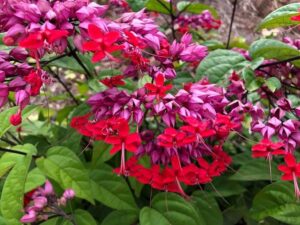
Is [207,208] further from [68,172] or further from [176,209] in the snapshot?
[68,172]

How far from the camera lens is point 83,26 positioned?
46.5 inches

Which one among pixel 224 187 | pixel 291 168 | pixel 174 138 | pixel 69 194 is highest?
pixel 174 138

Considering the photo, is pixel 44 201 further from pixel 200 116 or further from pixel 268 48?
pixel 268 48

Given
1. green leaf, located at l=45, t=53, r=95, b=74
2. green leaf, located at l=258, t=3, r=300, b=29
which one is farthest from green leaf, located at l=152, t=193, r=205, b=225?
green leaf, located at l=258, t=3, r=300, b=29

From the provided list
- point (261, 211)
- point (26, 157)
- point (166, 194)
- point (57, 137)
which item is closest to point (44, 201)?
point (26, 157)

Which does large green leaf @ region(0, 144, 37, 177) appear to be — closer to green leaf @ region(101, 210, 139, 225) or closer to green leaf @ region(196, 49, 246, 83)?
green leaf @ region(101, 210, 139, 225)

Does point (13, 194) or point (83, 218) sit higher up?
point (13, 194)

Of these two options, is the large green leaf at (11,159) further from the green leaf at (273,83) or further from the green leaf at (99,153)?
the green leaf at (273,83)

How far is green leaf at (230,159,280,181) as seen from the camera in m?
1.78

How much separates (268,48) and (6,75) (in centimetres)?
96

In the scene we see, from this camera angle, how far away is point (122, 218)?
166 cm

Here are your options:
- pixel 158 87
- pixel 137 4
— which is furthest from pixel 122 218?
pixel 137 4

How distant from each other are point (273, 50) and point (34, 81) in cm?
92

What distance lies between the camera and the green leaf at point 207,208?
5.65ft
